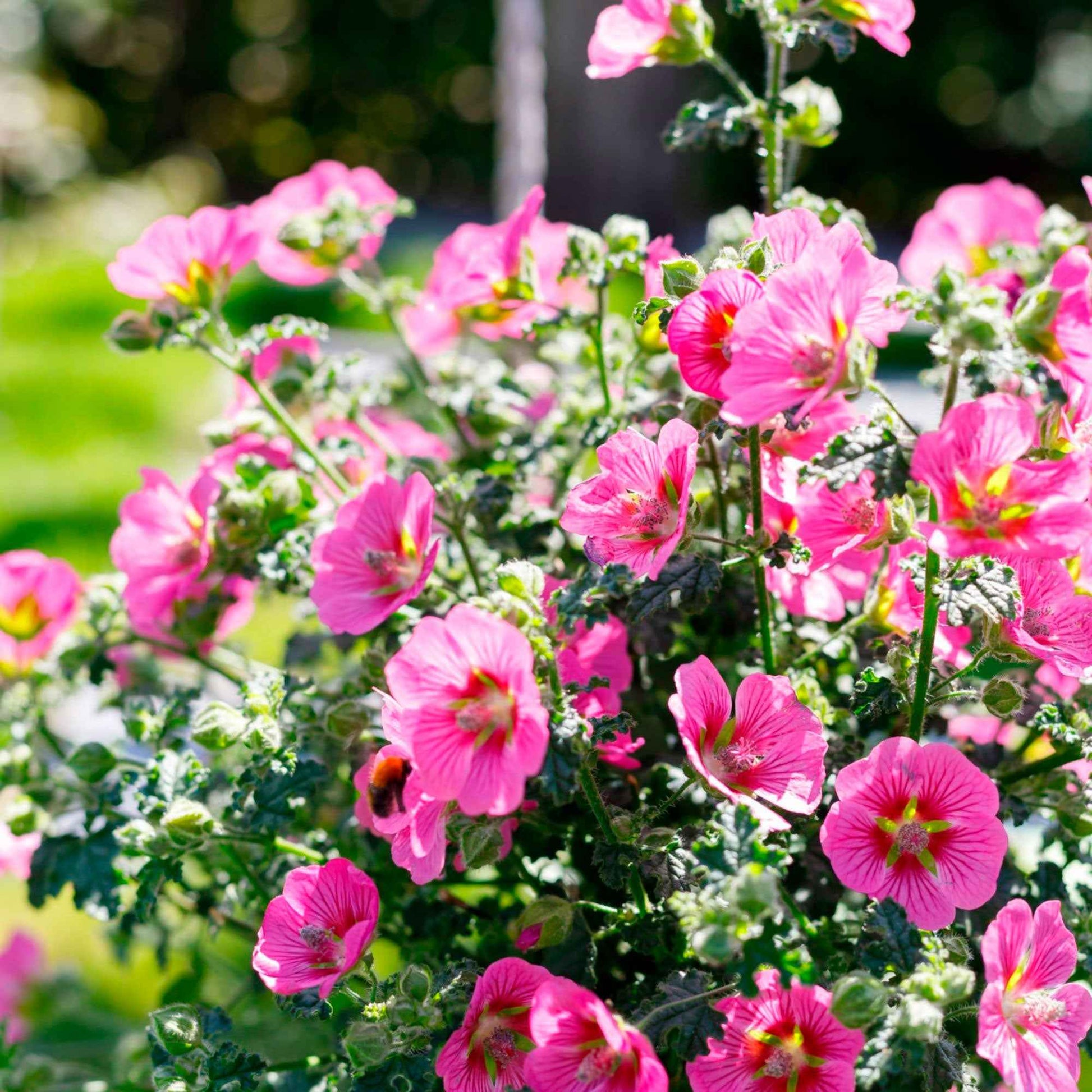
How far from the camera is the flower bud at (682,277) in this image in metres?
0.74

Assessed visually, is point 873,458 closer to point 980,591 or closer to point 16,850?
point 980,591

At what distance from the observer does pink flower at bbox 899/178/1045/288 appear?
115 centimetres

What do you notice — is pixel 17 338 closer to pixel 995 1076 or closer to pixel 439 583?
pixel 439 583

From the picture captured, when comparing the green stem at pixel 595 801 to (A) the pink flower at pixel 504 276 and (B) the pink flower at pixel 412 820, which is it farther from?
(A) the pink flower at pixel 504 276

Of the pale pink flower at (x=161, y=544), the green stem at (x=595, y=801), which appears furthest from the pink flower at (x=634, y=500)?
the pale pink flower at (x=161, y=544)

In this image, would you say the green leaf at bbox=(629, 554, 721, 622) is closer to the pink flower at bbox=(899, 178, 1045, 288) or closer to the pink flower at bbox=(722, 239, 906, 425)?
the pink flower at bbox=(722, 239, 906, 425)

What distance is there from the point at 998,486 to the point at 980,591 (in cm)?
6

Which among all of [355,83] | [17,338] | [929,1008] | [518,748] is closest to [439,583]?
[518,748]

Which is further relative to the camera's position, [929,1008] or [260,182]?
[260,182]

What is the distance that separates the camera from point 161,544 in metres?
1.03

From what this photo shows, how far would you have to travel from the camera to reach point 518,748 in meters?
0.66

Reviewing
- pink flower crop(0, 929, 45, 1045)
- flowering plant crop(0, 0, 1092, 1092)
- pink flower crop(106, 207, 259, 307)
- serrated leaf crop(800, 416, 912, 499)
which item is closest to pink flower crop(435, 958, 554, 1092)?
flowering plant crop(0, 0, 1092, 1092)

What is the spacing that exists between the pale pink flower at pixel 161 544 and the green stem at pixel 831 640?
1.50ft

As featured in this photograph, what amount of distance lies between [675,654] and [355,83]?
10843mm
